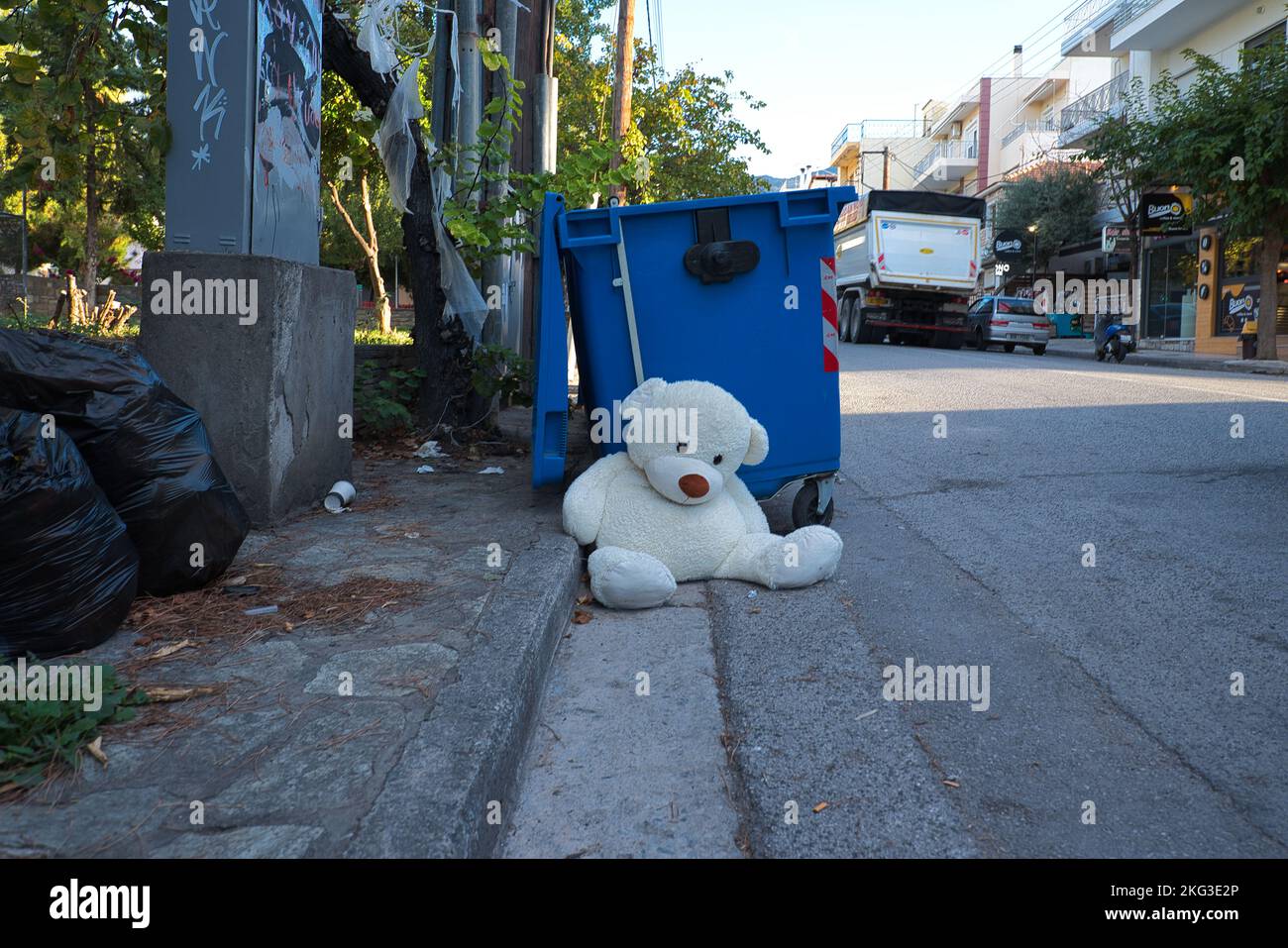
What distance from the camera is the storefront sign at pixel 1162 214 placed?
81.8 ft

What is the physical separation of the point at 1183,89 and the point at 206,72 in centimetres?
3015

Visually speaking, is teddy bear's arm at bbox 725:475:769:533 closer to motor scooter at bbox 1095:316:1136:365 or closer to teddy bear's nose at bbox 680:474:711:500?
teddy bear's nose at bbox 680:474:711:500

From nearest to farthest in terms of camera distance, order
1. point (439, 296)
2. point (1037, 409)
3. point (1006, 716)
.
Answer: point (1006, 716)
point (439, 296)
point (1037, 409)

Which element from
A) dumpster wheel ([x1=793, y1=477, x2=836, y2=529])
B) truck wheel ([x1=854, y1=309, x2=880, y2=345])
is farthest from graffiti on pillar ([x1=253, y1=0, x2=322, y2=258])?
truck wheel ([x1=854, y1=309, x2=880, y2=345])

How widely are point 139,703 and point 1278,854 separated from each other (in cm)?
268

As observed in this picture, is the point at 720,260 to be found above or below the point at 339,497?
above

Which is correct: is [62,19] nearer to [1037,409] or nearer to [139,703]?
[139,703]

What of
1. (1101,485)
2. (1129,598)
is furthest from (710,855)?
(1101,485)

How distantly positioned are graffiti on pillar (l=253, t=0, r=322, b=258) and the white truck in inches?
798

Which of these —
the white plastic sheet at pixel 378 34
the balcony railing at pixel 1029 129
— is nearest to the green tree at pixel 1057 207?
the balcony railing at pixel 1029 129

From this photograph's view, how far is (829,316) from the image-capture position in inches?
199

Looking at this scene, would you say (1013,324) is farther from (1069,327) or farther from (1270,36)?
(1069,327)

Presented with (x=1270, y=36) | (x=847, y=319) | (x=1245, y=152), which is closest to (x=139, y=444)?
(x=1245, y=152)

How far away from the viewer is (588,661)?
3.60 m
